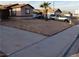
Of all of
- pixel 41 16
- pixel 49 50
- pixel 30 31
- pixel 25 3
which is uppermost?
pixel 25 3

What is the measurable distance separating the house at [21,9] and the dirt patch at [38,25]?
94 mm

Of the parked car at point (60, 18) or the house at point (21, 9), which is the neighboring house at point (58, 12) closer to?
the parked car at point (60, 18)

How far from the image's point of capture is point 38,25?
2.59 metres

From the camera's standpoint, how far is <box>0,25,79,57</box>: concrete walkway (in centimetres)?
247

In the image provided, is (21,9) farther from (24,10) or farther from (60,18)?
(60,18)

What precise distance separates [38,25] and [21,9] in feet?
1.15

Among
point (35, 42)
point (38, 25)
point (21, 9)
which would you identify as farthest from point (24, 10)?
point (35, 42)

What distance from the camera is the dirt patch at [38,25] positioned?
8.43ft

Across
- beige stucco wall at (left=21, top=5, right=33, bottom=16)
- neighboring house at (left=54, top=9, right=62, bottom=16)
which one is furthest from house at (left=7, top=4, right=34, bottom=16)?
neighboring house at (left=54, top=9, right=62, bottom=16)

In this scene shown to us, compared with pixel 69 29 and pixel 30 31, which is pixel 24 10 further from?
pixel 69 29

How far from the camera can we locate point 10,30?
254 centimetres

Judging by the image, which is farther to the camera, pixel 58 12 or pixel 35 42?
pixel 58 12

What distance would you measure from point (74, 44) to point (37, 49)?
53 cm

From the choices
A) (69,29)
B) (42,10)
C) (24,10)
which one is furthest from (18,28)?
(69,29)
